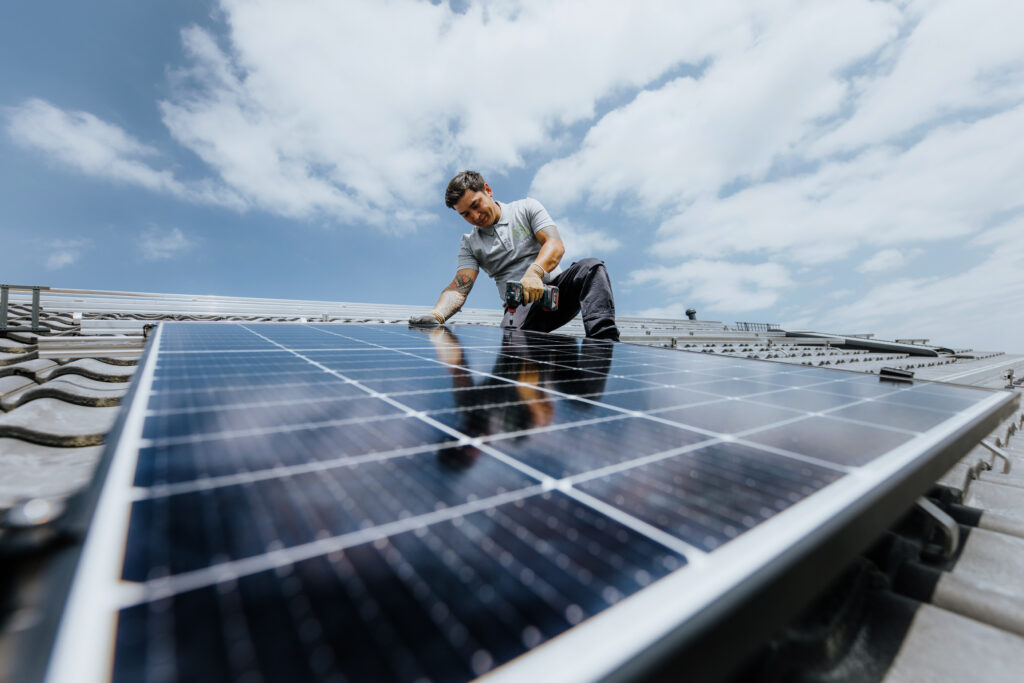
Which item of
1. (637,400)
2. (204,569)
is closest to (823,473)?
(637,400)

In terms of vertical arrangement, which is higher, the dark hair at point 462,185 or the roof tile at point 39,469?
the dark hair at point 462,185

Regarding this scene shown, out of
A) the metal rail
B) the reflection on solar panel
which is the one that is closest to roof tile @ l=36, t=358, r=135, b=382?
the reflection on solar panel

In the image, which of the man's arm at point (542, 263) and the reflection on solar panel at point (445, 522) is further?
the man's arm at point (542, 263)

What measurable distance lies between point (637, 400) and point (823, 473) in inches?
41.1

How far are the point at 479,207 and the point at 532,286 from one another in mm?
1628

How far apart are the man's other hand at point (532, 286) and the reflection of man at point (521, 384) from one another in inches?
44.1

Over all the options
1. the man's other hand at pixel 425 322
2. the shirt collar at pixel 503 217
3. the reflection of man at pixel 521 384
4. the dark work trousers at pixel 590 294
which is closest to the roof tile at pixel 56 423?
the reflection of man at pixel 521 384

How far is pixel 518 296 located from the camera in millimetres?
5672

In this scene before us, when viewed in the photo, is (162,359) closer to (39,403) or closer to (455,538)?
(39,403)

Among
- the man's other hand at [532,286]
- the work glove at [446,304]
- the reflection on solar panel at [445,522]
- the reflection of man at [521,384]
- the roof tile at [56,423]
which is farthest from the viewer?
the work glove at [446,304]

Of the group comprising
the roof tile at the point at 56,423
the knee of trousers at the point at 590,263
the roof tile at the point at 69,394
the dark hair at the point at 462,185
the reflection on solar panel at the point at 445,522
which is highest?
the dark hair at the point at 462,185

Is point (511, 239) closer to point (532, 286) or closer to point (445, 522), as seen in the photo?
point (532, 286)

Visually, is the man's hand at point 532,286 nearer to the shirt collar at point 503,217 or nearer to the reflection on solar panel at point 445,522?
the shirt collar at point 503,217

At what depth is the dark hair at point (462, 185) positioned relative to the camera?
650 centimetres
